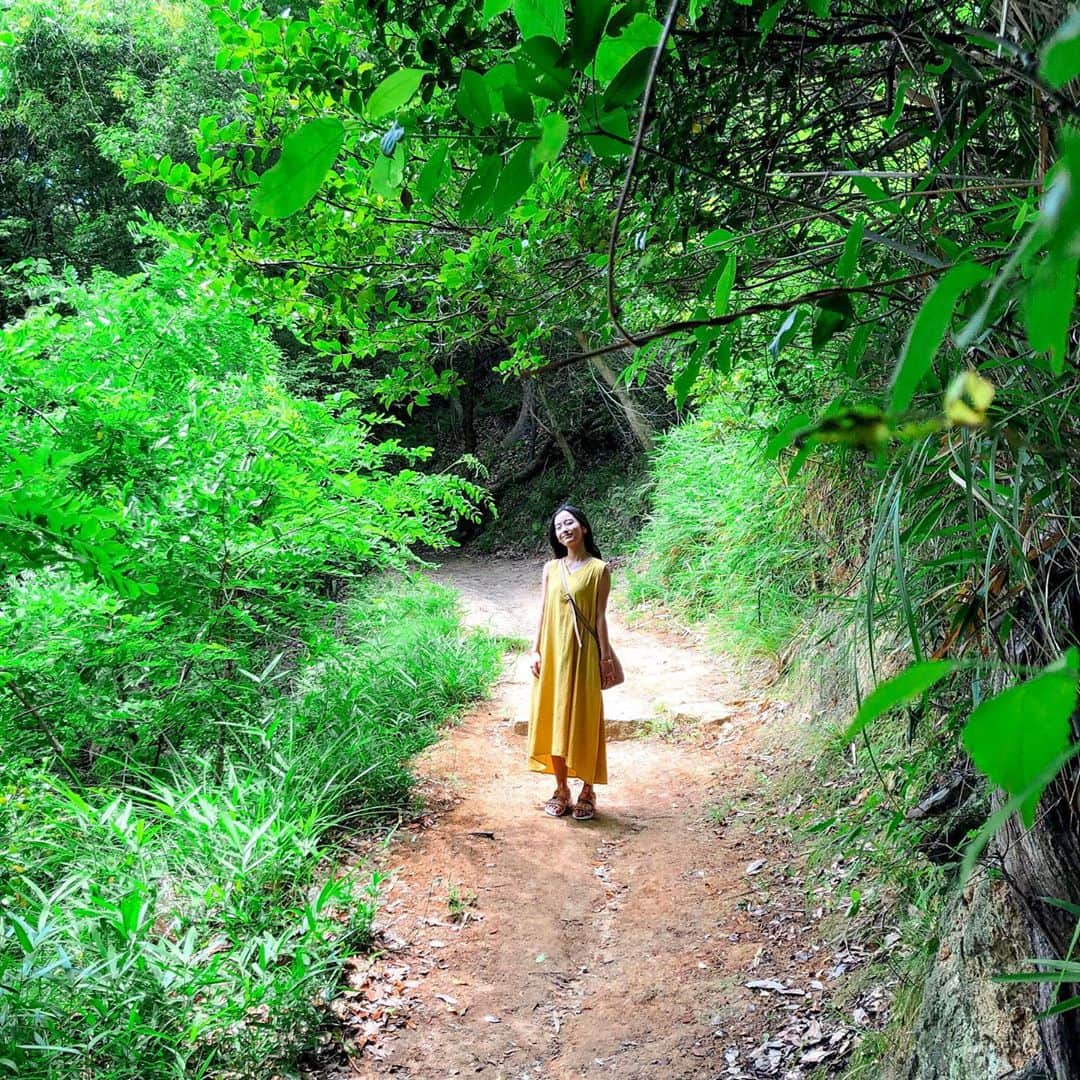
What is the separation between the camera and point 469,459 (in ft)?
22.8

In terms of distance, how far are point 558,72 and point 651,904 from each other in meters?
3.75

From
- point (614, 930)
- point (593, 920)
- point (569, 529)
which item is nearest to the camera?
point (614, 930)

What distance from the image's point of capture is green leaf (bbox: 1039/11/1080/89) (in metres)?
0.27

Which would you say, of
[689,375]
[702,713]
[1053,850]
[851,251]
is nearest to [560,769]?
[702,713]

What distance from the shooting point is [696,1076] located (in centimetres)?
264

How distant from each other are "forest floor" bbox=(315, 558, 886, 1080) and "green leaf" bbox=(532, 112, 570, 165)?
270 cm

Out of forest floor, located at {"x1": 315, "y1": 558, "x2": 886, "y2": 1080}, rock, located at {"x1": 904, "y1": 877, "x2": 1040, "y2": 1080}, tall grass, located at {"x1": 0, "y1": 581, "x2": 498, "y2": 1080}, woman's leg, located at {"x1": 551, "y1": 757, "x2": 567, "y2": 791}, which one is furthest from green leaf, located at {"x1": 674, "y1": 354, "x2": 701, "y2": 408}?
woman's leg, located at {"x1": 551, "y1": 757, "x2": 567, "y2": 791}

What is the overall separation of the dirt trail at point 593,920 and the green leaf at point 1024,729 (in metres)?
2.82

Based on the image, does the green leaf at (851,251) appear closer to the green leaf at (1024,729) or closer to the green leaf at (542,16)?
the green leaf at (542,16)

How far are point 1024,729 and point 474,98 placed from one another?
74cm

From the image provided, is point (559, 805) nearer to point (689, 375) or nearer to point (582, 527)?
point (582, 527)

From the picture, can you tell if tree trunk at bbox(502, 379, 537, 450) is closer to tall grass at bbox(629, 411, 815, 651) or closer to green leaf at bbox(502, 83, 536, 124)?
tall grass at bbox(629, 411, 815, 651)

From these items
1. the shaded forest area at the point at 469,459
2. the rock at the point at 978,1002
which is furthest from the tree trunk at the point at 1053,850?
the rock at the point at 978,1002

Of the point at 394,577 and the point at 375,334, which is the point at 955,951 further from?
the point at 394,577
